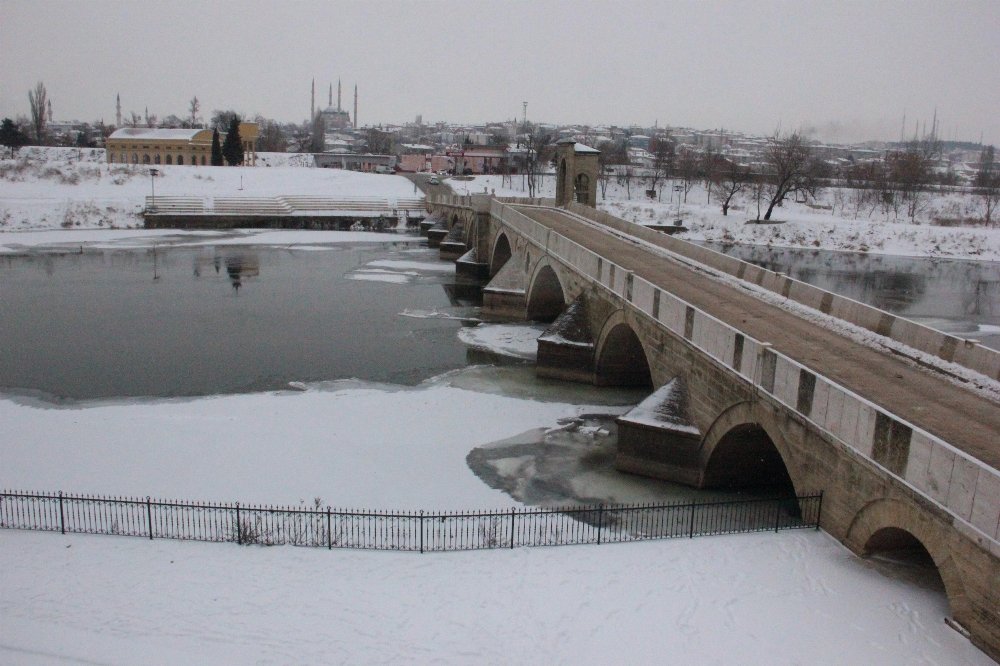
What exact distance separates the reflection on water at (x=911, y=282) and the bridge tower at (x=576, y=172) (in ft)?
42.4

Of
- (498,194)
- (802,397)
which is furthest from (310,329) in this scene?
(498,194)

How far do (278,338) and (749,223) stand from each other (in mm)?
49883

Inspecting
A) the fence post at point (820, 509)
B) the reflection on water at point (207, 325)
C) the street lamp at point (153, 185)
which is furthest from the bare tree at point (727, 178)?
the fence post at point (820, 509)

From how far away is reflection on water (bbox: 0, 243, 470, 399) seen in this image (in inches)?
952

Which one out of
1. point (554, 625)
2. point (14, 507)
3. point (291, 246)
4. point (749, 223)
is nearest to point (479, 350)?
point (14, 507)

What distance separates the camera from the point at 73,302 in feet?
116

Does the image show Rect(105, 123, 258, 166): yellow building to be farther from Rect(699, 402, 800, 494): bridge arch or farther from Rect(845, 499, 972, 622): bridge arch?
Rect(845, 499, 972, 622): bridge arch

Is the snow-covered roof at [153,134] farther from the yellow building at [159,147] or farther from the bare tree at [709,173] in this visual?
the bare tree at [709,173]

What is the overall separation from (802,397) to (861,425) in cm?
153

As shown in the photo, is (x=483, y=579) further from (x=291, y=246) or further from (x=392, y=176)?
(x=392, y=176)

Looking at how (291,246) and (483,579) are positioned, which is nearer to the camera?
(483,579)

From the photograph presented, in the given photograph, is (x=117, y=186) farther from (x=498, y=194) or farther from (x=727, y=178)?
(x=727, y=178)

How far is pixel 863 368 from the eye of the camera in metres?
14.5

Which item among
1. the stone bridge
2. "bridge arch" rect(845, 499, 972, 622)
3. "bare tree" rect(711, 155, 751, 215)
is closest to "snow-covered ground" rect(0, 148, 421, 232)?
"bare tree" rect(711, 155, 751, 215)
